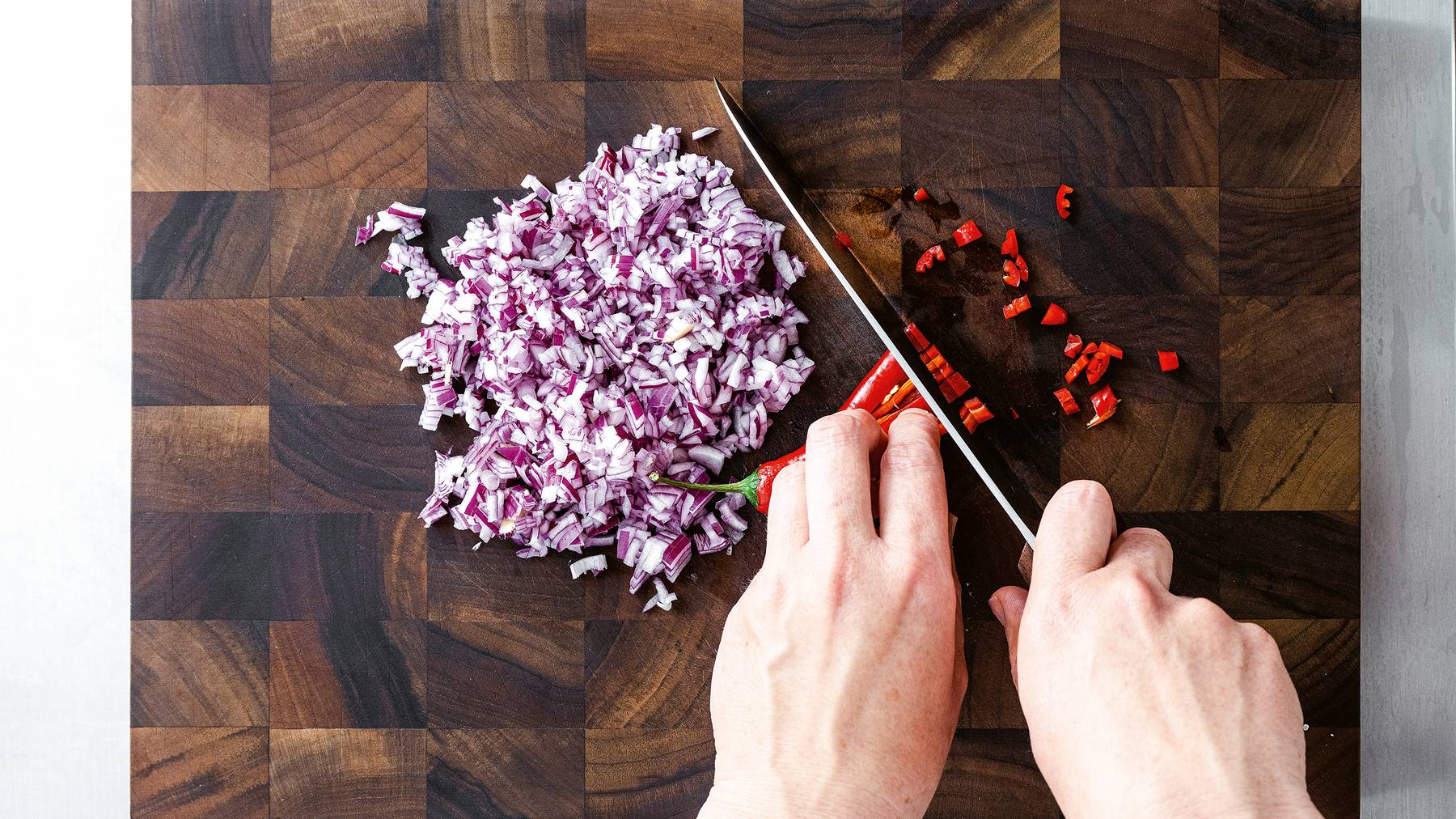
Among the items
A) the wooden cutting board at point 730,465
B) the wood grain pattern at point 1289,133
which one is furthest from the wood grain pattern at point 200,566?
the wood grain pattern at point 1289,133

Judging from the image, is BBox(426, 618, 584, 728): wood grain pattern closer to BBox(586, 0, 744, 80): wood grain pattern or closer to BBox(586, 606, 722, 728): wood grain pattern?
BBox(586, 606, 722, 728): wood grain pattern

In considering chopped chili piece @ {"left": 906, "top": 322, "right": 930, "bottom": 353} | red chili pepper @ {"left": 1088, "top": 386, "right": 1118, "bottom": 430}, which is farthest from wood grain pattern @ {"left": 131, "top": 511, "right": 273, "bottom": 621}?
red chili pepper @ {"left": 1088, "top": 386, "right": 1118, "bottom": 430}

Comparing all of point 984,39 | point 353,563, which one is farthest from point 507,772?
point 984,39

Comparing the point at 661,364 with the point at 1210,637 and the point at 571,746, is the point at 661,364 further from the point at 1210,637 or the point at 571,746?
the point at 1210,637

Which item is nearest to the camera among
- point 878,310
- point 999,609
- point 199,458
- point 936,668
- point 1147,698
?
point 1147,698

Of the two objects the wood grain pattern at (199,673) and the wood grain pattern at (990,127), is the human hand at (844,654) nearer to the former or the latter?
the wood grain pattern at (990,127)

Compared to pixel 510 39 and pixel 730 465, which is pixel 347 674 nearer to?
pixel 730 465
